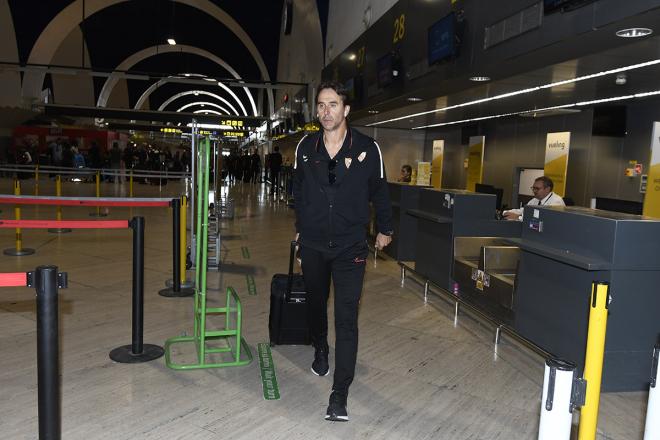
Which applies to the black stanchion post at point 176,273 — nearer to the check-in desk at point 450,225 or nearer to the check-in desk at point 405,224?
the check-in desk at point 450,225

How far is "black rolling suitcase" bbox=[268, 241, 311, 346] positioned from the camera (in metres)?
4.05

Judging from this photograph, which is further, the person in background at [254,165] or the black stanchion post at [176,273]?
the person in background at [254,165]

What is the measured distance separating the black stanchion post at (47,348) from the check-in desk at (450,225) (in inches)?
169

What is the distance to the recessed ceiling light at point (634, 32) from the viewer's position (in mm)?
4383

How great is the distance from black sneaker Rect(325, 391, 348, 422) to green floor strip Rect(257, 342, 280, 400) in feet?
1.36

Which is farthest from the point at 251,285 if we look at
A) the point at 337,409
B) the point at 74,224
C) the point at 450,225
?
the point at 337,409

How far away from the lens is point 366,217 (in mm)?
3076

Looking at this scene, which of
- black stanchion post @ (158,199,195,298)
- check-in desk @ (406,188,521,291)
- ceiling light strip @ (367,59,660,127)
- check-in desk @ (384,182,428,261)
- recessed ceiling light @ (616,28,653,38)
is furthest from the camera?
check-in desk @ (384,182,428,261)

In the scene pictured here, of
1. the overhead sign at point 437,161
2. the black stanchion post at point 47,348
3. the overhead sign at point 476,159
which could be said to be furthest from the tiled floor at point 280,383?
the overhead sign at point 437,161

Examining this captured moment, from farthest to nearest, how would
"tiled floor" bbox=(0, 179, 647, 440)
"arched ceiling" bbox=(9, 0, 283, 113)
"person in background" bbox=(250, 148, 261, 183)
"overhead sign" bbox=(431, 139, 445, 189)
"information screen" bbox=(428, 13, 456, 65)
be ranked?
"person in background" bbox=(250, 148, 261, 183)
"arched ceiling" bbox=(9, 0, 283, 113)
"overhead sign" bbox=(431, 139, 445, 189)
"information screen" bbox=(428, 13, 456, 65)
"tiled floor" bbox=(0, 179, 647, 440)

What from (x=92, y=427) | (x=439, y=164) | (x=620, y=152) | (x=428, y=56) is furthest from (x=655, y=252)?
(x=439, y=164)

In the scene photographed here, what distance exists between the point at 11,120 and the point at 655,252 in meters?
30.2

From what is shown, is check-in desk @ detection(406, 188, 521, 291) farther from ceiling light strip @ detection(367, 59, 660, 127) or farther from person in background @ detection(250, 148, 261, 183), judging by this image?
person in background @ detection(250, 148, 261, 183)

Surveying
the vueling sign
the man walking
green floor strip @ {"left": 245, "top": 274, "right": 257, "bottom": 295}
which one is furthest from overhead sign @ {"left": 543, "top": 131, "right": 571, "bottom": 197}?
the man walking
